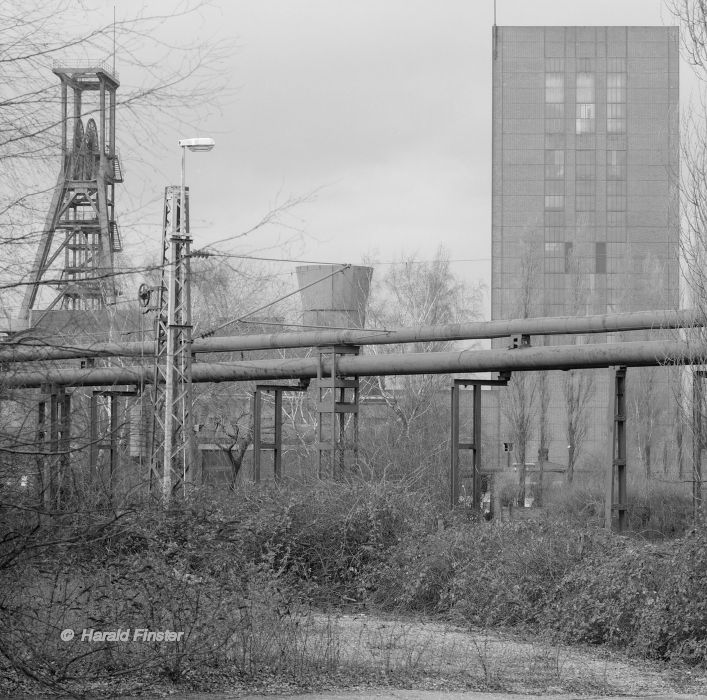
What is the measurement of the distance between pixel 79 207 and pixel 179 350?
1208 cm

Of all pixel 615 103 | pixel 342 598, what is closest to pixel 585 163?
pixel 615 103

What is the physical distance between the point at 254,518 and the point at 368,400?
2496 centimetres

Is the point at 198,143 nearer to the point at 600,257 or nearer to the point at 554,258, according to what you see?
the point at 554,258

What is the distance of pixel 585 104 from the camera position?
66188mm

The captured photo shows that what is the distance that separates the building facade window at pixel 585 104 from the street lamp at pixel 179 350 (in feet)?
169

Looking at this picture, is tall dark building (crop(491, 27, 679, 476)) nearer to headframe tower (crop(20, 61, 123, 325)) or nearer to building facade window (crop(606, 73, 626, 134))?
building facade window (crop(606, 73, 626, 134))

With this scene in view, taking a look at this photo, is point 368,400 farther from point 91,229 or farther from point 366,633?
point 91,229

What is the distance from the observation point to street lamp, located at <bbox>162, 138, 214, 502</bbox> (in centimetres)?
1767

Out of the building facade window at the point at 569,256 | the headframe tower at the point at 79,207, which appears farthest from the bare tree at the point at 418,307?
the headframe tower at the point at 79,207

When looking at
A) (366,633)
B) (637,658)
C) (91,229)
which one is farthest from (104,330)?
(637,658)

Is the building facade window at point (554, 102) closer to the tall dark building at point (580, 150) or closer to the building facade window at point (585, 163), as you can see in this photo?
the tall dark building at point (580, 150)

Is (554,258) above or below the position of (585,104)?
below

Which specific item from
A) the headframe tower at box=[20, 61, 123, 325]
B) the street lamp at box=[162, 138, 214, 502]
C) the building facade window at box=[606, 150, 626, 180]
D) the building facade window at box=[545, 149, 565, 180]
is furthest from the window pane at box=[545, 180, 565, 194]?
the headframe tower at box=[20, 61, 123, 325]

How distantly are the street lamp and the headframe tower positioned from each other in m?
10.6
